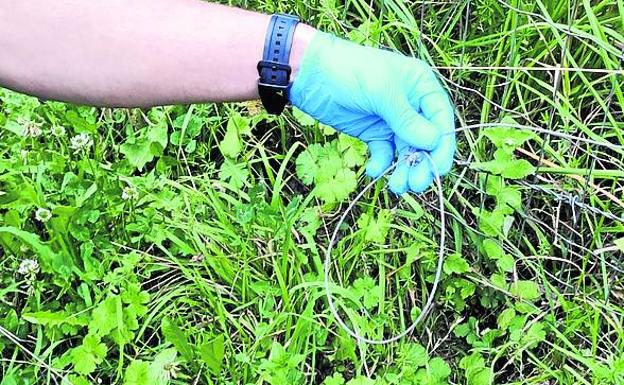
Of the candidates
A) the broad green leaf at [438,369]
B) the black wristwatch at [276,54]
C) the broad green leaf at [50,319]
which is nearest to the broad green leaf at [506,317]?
the broad green leaf at [438,369]

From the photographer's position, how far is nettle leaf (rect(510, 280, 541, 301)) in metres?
1.41

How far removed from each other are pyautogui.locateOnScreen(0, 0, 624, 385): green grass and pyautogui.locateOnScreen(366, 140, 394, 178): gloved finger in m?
0.19

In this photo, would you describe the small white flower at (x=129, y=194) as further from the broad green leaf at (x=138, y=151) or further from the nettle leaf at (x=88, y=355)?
the nettle leaf at (x=88, y=355)

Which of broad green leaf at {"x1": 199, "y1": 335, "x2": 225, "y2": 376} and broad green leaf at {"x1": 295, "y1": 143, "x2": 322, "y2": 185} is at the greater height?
broad green leaf at {"x1": 295, "y1": 143, "x2": 322, "y2": 185}

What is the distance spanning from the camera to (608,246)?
4.82 feet

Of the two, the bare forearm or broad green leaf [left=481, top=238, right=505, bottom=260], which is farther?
broad green leaf [left=481, top=238, right=505, bottom=260]

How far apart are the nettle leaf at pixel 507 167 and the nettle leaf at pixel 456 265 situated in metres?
0.16

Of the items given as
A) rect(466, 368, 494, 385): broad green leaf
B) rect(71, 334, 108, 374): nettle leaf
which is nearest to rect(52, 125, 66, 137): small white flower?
rect(71, 334, 108, 374): nettle leaf

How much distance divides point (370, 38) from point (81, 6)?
63cm

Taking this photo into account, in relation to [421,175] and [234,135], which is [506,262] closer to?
[421,175]

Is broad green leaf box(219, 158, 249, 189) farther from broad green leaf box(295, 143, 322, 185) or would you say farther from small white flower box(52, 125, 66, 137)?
small white flower box(52, 125, 66, 137)

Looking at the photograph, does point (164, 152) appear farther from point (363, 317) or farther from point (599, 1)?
point (599, 1)

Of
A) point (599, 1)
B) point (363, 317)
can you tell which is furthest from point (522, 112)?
point (363, 317)

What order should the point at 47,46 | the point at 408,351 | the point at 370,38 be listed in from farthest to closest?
the point at 370,38 < the point at 408,351 < the point at 47,46
